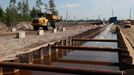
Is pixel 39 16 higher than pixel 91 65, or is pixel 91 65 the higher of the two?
pixel 39 16

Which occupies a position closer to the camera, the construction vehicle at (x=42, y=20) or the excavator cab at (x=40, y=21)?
the excavator cab at (x=40, y=21)

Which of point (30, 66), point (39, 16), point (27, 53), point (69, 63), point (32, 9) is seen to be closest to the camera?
point (30, 66)

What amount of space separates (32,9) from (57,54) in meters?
111

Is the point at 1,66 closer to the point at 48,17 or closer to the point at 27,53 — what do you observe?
the point at 27,53

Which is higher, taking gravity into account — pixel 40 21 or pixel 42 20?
pixel 42 20

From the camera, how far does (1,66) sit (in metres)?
13.9

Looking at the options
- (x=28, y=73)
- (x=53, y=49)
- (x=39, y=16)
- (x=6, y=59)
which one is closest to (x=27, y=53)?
(x=28, y=73)

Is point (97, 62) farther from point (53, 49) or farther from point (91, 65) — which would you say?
point (53, 49)

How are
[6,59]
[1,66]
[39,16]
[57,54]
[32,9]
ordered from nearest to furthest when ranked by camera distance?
[1,66] → [6,59] → [57,54] → [39,16] → [32,9]

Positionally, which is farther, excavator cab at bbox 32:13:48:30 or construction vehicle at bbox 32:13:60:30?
construction vehicle at bbox 32:13:60:30

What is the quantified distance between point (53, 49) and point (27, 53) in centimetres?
827

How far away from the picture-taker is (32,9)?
13725 centimetres

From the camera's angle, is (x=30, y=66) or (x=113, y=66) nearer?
(x=30, y=66)

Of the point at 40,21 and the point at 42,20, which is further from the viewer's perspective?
the point at 42,20
